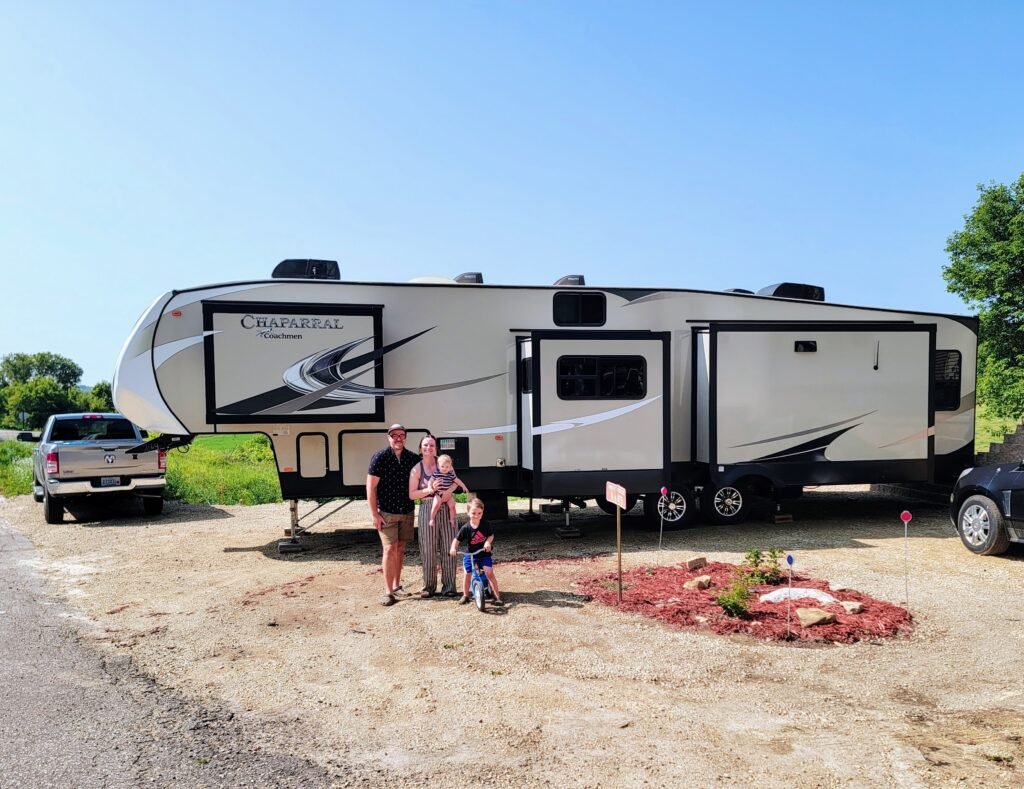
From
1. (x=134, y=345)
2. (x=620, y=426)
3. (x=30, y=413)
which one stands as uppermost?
(x=134, y=345)

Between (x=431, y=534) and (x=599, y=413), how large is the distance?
351cm

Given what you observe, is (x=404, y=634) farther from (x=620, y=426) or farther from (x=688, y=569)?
(x=620, y=426)

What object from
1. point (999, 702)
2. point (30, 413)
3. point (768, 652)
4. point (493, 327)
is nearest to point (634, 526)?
point (493, 327)

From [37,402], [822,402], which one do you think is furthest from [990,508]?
[37,402]

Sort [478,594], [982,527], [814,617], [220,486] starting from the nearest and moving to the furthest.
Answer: [814,617] < [478,594] < [982,527] < [220,486]

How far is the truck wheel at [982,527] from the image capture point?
871cm

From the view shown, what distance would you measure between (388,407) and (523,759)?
6269 millimetres

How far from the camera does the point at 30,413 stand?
84500 millimetres

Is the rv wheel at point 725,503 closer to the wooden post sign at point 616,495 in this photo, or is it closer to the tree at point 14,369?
the wooden post sign at point 616,495

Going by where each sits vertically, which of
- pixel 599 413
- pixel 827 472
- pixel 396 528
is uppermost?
pixel 599 413

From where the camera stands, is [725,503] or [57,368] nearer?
[725,503]

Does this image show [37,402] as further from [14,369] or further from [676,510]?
[676,510]

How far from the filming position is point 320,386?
9297 millimetres

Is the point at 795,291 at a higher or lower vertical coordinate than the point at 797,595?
higher
